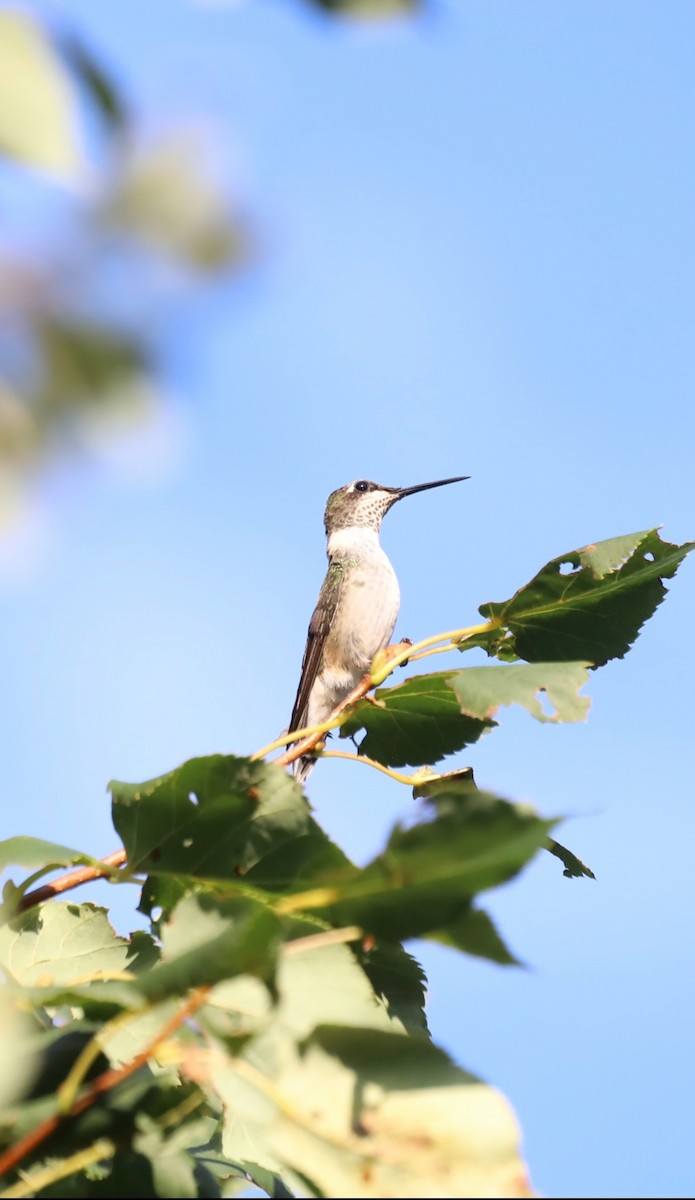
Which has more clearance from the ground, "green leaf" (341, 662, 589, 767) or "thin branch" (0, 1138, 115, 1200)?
"green leaf" (341, 662, 589, 767)

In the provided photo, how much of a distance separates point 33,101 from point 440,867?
97 centimetres

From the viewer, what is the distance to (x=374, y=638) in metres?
8.87

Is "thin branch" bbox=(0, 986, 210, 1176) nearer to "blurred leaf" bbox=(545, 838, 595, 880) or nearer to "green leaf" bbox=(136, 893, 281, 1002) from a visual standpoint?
"green leaf" bbox=(136, 893, 281, 1002)

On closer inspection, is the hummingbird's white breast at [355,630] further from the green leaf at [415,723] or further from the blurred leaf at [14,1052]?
the blurred leaf at [14,1052]

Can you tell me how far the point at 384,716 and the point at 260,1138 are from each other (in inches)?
Result: 37.2

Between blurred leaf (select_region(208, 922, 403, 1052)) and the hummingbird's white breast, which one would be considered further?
the hummingbird's white breast

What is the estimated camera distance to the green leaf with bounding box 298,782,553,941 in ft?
4.54

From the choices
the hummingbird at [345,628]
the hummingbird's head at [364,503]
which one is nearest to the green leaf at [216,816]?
the hummingbird at [345,628]

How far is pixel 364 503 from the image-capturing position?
11.2 meters

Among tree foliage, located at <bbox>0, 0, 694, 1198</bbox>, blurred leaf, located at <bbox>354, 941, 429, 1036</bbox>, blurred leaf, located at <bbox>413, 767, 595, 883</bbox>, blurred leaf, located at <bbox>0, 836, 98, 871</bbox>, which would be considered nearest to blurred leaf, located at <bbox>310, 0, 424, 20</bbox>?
tree foliage, located at <bbox>0, 0, 694, 1198</bbox>

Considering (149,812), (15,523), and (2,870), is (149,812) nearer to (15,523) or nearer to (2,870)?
(2,870)

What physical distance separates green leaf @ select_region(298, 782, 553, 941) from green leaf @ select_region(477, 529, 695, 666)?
5.07ft

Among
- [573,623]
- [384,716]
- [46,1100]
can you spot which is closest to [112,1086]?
[46,1100]

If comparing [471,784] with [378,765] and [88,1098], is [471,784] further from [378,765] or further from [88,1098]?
[88,1098]
